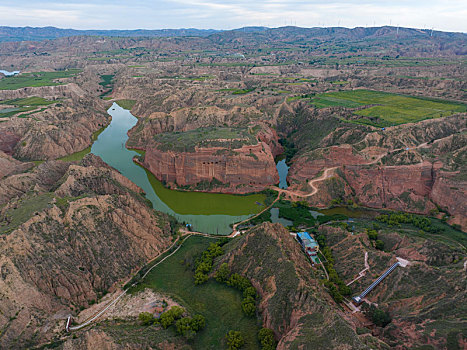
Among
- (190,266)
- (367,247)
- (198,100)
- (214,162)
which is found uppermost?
(198,100)

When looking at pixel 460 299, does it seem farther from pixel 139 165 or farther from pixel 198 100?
pixel 198 100

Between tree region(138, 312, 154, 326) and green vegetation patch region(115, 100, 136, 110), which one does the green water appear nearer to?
tree region(138, 312, 154, 326)

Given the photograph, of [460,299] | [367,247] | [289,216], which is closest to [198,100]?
[289,216]

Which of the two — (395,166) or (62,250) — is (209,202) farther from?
(395,166)

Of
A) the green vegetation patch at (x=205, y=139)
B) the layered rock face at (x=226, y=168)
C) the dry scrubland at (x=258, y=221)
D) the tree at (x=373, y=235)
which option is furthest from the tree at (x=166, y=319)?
the green vegetation patch at (x=205, y=139)

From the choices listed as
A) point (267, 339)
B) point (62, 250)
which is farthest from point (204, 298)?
point (62, 250)

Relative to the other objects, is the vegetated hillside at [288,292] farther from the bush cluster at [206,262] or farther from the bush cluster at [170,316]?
the bush cluster at [170,316]
